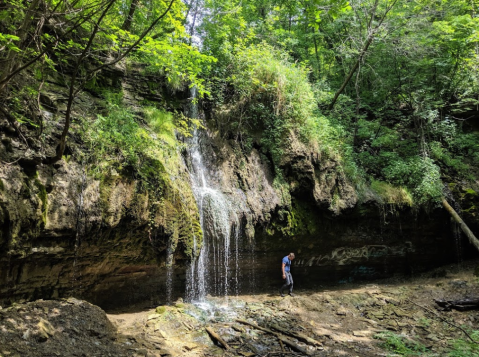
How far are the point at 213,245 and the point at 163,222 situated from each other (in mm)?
1877

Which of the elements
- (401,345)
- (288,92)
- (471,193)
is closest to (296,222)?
(401,345)

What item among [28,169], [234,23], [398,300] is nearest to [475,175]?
[398,300]

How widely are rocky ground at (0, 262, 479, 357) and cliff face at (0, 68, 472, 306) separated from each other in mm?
764

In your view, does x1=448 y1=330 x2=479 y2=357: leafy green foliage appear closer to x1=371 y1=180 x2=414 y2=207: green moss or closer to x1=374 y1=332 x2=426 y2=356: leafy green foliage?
x1=374 y1=332 x2=426 y2=356: leafy green foliage

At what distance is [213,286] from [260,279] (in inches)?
79.1

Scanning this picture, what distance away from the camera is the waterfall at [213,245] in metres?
8.34

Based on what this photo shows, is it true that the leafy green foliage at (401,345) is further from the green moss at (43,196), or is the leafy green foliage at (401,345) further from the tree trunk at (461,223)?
the green moss at (43,196)

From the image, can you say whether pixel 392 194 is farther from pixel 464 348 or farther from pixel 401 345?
pixel 401 345

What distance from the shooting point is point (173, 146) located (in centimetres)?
852

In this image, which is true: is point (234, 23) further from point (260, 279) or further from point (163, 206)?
point (260, 279)

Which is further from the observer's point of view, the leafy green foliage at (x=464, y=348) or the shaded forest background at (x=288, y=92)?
the shaded forest background at (x=288, y=92)

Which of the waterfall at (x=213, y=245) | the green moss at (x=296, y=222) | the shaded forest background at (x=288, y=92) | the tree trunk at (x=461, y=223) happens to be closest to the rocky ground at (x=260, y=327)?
the waterfall at (x=213, y=245)

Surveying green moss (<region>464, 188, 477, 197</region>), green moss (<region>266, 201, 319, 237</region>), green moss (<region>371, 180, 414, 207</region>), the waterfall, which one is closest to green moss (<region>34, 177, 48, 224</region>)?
the waterfall

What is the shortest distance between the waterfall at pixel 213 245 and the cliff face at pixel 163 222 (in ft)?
0.97
